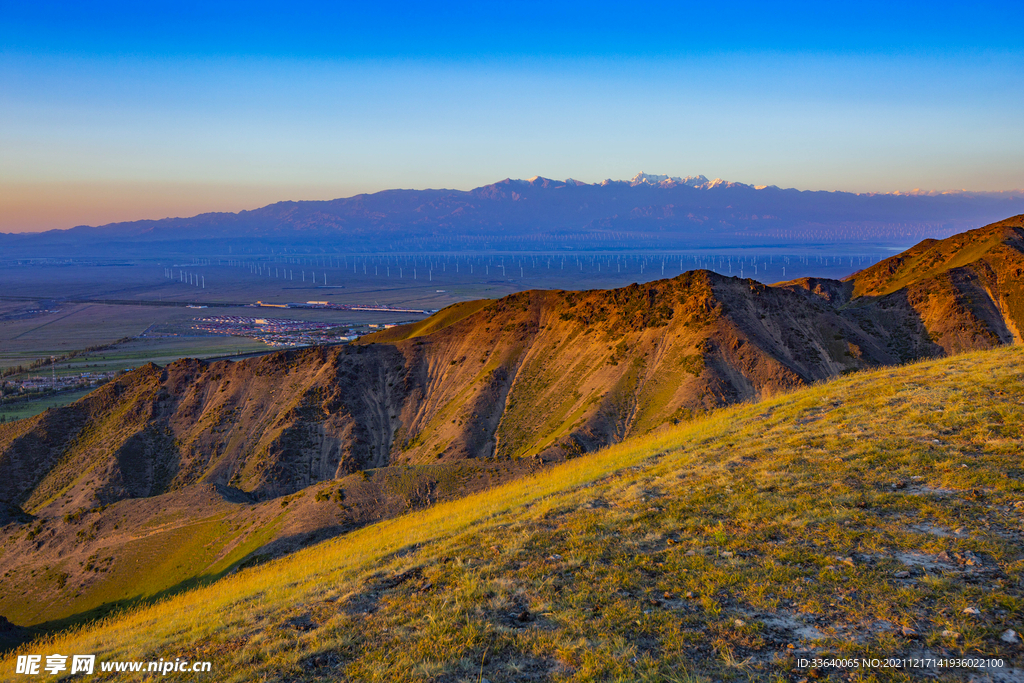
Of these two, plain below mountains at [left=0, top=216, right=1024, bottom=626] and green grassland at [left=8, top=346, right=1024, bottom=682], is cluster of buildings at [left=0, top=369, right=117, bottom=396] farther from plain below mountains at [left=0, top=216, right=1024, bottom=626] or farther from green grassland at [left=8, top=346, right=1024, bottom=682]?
green grassland at [left=8, top=346, right=1024, bottom=682]

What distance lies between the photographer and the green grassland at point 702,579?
7.42 metres

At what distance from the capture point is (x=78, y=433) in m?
75.0

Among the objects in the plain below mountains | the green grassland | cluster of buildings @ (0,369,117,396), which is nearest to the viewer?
the green grassland

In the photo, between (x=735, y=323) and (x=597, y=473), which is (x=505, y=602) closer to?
(x=597, y=473)

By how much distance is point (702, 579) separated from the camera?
9.21m

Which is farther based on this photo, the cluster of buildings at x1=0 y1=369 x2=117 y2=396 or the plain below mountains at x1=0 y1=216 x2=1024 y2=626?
the cluster of buildings at x1=0 y1=369 x2=117 y2=396

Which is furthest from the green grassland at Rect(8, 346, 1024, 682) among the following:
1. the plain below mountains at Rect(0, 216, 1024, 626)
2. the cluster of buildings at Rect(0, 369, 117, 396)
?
the cluster of buildings at Rect(0, 369, 117, 396)

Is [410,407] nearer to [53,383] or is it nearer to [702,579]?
[702,579]

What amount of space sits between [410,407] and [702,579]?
67554 millimetres

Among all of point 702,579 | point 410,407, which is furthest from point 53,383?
point 702,579

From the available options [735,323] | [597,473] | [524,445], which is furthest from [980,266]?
[597,473]

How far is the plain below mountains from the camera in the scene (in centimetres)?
3925

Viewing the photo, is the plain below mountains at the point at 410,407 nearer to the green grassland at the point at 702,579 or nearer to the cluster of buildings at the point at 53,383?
the green grassland at the point at 702,579

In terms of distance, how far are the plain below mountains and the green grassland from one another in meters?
23.7
